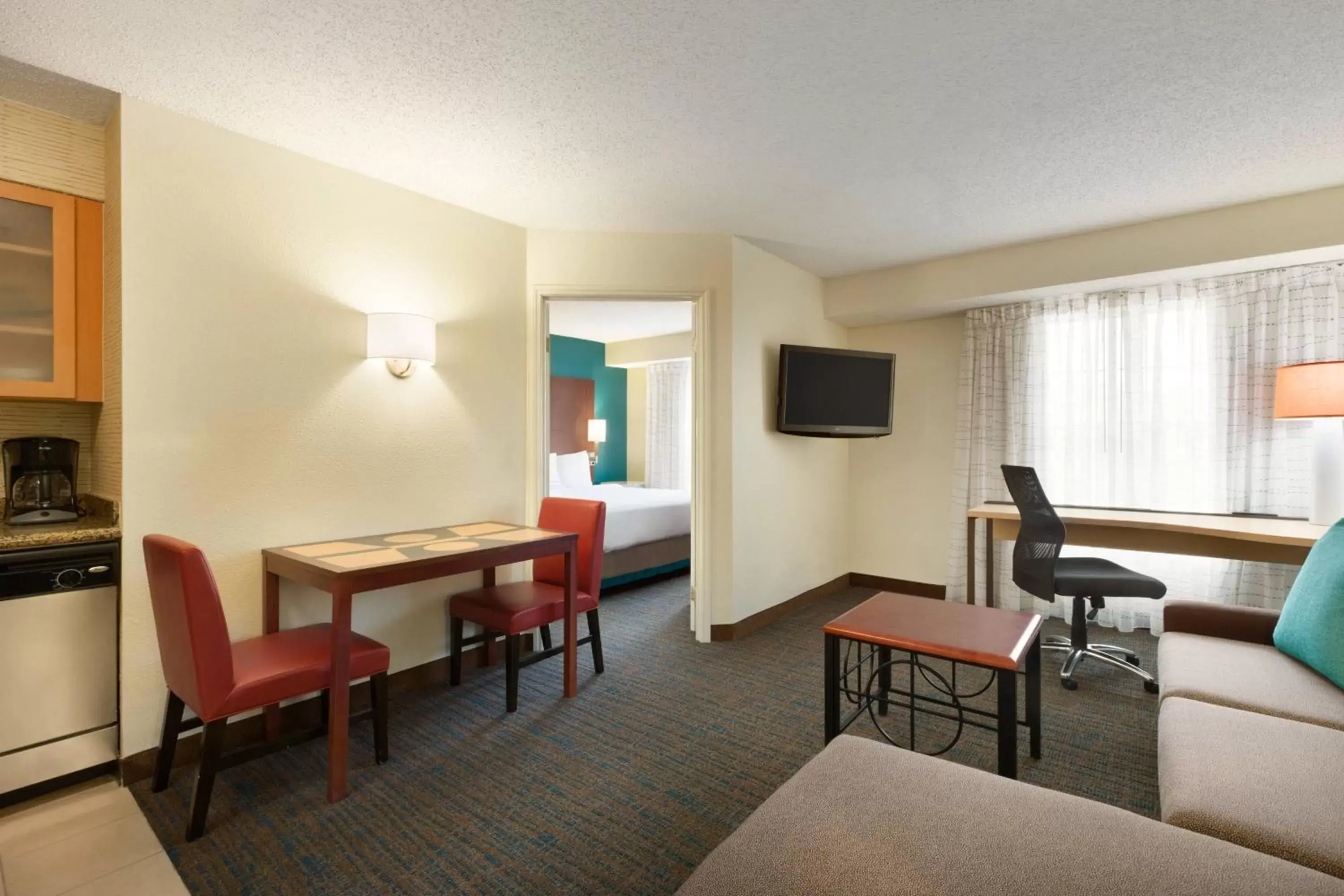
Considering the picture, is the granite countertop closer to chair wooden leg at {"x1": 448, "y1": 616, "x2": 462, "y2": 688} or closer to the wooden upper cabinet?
→ the wooden upper cabinet

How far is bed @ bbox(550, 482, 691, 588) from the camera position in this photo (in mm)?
4621

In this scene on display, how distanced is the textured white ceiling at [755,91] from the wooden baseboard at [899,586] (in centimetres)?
281

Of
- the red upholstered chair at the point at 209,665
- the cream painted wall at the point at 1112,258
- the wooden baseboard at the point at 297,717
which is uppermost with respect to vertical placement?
the cream painted wall at the point at 1112,258

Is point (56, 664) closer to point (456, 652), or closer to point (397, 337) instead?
point (456, 652)

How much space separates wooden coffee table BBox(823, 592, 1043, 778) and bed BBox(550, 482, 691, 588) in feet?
7.88

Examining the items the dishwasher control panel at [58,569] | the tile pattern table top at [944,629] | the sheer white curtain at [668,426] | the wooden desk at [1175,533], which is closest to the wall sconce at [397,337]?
the dishwasher control panel at [58,569]

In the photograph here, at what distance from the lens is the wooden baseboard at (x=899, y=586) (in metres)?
4.63

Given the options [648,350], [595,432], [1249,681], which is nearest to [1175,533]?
[1249,681]

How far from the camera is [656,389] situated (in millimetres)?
7758

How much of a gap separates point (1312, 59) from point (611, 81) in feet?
7.50

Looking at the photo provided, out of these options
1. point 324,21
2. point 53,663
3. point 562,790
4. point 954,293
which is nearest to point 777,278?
point 954,293

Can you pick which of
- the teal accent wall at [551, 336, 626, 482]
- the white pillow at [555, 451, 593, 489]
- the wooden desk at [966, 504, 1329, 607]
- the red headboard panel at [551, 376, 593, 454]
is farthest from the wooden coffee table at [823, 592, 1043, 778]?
the teal accent wall at [551, 336, 626, 482]

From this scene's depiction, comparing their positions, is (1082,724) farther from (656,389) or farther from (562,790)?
(656,389)

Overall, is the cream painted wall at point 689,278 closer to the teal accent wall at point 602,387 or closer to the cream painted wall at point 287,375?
the cream painted wall at point 287,375
